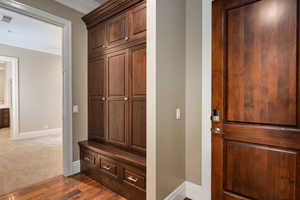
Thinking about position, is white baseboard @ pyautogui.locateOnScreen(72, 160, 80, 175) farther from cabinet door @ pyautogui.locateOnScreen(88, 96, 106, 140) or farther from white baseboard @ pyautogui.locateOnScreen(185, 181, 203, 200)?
white baseboard @ pyautogui.locateOnScreen(185, 181, 203, 200)

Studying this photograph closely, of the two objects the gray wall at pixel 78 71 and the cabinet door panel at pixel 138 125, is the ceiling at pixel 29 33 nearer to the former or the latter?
the gray wall at pixel 78 71

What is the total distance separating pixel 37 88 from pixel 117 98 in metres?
4.22

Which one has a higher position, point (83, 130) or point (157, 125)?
point (157, 125)

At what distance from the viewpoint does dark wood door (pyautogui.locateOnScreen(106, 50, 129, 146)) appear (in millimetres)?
2137

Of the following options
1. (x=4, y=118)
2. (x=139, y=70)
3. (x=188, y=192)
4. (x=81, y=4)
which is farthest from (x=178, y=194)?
(x=4, y=118)

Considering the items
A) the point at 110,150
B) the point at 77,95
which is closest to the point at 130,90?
the point at 110,150

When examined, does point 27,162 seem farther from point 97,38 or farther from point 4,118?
point 4,118

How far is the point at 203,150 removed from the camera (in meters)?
1.79

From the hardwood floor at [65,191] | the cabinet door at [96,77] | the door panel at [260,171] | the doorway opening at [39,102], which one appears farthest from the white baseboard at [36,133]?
the door panel at [260,171]

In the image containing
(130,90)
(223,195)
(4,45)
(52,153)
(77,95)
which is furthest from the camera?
(4,45)

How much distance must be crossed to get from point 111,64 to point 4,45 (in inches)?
165

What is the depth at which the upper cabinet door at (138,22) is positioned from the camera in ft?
6.23

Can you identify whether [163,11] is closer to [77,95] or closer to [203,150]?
[203,150]

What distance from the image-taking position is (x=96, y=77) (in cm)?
259
